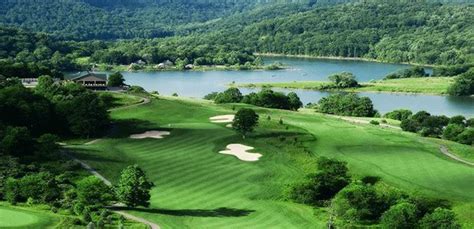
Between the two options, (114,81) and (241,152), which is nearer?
(241,152)

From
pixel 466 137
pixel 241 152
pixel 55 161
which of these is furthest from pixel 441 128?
pixel 55 161

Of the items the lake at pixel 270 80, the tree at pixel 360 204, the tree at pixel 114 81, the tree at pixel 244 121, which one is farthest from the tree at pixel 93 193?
the lake at pixel 270 80

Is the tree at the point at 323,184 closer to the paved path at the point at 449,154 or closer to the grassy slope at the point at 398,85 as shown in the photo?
the paved path at the point at 449,154

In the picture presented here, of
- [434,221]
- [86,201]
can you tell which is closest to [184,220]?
[86,201]

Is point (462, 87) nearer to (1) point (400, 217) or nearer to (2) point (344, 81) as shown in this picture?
(2) point (344, 81)

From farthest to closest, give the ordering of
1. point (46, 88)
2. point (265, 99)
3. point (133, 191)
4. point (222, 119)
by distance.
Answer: point (265, 99) < point (46, 88) < point (222, 119) < point (133, 191)

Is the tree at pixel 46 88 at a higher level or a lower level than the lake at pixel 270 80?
higher
